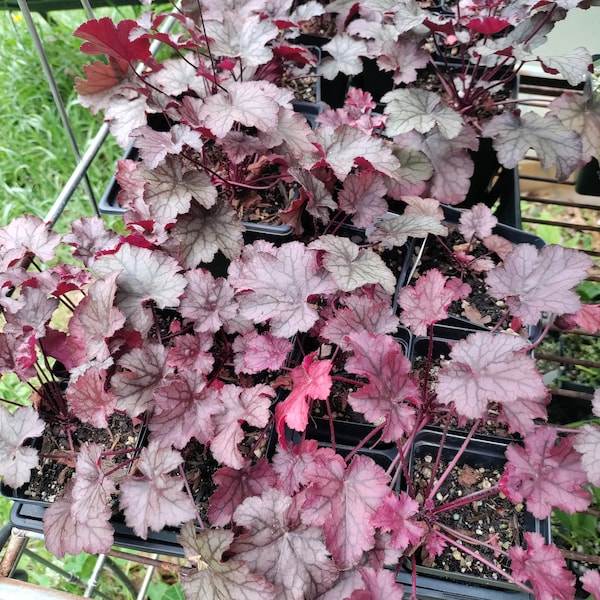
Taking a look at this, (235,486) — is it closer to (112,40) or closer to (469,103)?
(112,40)

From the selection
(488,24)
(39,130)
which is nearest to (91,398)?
(488,24)

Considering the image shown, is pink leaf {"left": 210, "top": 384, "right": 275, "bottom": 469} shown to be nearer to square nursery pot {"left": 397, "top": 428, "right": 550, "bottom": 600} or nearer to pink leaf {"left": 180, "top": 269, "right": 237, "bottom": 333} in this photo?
pink leaf {"left": 180, "top": 269, "right": 237, "bottom": 333}

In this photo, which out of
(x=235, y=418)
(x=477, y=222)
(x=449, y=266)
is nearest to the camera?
(x=235, y=418)

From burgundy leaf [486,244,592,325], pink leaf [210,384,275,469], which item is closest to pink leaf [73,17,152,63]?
pink leaf [210,384,275,469]

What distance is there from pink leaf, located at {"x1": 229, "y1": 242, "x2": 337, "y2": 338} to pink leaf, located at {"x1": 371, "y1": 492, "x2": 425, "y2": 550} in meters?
0.32

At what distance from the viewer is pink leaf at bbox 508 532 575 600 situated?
806 millimetres

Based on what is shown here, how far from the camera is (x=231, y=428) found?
0.92 metres

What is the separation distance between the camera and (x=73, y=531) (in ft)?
2.93

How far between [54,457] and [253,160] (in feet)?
2.55

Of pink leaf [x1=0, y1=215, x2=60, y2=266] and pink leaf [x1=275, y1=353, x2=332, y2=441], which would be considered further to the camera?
pink leaf [x1=0, y1=215, x2=60, y2=266]

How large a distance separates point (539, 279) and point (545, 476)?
33 centimetres

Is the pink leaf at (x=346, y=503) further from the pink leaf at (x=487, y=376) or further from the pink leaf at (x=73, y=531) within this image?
the pink leaf at (x=73, y=531)

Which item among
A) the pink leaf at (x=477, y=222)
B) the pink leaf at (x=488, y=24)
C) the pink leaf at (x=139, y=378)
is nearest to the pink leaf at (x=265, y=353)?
the pink leaf at (x=139, y=378)

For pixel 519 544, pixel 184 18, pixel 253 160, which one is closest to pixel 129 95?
pixel 184 18
